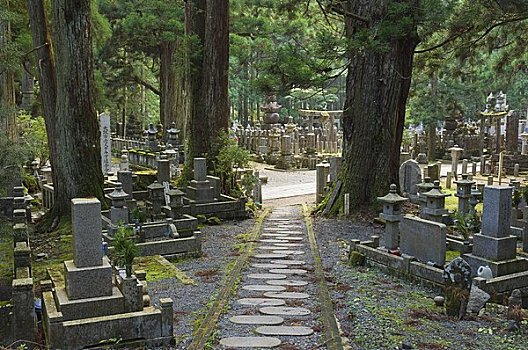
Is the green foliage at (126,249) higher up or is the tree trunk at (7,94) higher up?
the tree trunk at (7,94)

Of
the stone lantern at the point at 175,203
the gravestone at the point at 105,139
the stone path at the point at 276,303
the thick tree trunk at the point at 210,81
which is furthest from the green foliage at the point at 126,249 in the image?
the thick tree trunk at the point at 210,81

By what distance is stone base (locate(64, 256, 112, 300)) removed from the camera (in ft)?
19.2

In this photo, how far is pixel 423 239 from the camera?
856 cm

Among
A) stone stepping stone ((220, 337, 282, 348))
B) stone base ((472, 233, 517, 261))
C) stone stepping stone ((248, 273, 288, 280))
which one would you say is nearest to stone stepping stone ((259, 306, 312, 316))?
stone stepping stone ((220, 337, 282, 348))

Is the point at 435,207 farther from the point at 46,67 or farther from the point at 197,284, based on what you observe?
the point at 46,67

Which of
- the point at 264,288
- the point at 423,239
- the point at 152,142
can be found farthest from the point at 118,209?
the point at 152,142

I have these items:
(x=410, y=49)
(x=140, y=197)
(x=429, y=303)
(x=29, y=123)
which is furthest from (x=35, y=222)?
(x=410, y=49)

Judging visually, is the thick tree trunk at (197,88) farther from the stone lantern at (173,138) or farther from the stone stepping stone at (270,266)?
the stone stepping stone at (270,266)

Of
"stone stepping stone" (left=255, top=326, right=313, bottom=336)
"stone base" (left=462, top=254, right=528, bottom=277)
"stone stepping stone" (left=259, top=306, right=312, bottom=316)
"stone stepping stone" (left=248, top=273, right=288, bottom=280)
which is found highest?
"stone base" (left=462, top=254, right=528, bottom=277)

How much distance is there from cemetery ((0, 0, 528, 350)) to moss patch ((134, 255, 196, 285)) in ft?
0.14

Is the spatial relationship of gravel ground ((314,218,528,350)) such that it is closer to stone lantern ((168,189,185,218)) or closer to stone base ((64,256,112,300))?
stone base ((64,256,112,300))

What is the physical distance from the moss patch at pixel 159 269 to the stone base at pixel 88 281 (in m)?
2.12

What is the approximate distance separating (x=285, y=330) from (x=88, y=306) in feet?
6.71

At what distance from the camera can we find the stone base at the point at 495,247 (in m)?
8.03
